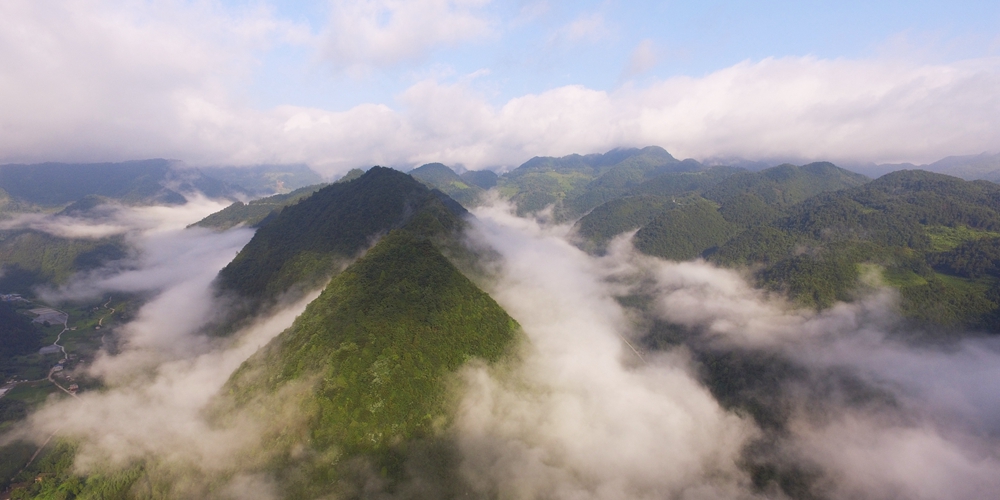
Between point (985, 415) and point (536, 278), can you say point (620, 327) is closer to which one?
point (536, 278)

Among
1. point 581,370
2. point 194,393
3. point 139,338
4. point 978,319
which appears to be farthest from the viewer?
point 139,338

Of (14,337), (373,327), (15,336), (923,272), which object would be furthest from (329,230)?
(923,272)

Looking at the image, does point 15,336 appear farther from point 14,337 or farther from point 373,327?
point 373,327

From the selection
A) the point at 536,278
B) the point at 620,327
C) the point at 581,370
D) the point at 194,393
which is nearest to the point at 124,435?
the point at 194,393

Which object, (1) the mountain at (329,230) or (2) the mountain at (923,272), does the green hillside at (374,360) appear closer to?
(1) the mountain at (329,230)

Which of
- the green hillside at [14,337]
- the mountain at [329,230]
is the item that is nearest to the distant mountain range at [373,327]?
the mountain at [329,230]
